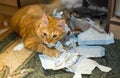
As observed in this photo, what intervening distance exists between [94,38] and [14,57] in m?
0.66

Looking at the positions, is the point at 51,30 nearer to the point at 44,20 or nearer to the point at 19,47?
the point at 44,20

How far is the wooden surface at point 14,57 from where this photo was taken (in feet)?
5.56

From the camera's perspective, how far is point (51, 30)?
1.66m

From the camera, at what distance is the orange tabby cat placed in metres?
1.66

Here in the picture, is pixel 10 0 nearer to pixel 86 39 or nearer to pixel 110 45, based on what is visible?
pixel 86 39

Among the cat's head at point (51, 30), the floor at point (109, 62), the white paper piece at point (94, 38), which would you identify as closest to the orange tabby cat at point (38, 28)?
the cat's head at point (51, 30)

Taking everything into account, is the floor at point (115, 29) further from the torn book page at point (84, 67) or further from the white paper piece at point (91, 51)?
the torn book page at point (84, 67)

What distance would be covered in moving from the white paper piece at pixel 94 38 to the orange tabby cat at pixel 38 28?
0.78ft

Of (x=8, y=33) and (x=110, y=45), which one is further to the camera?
(x=8, y=33)

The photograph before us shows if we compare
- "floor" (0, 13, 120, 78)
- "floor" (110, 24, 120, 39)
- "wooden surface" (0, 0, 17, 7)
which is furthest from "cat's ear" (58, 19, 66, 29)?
"wooden surface" (0, 0, 17, 7)

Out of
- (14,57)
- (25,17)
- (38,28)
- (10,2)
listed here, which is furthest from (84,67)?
(10,2)

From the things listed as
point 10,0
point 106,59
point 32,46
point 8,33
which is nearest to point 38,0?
point 10,0

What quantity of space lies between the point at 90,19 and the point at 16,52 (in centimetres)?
76

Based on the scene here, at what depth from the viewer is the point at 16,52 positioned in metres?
1.83
